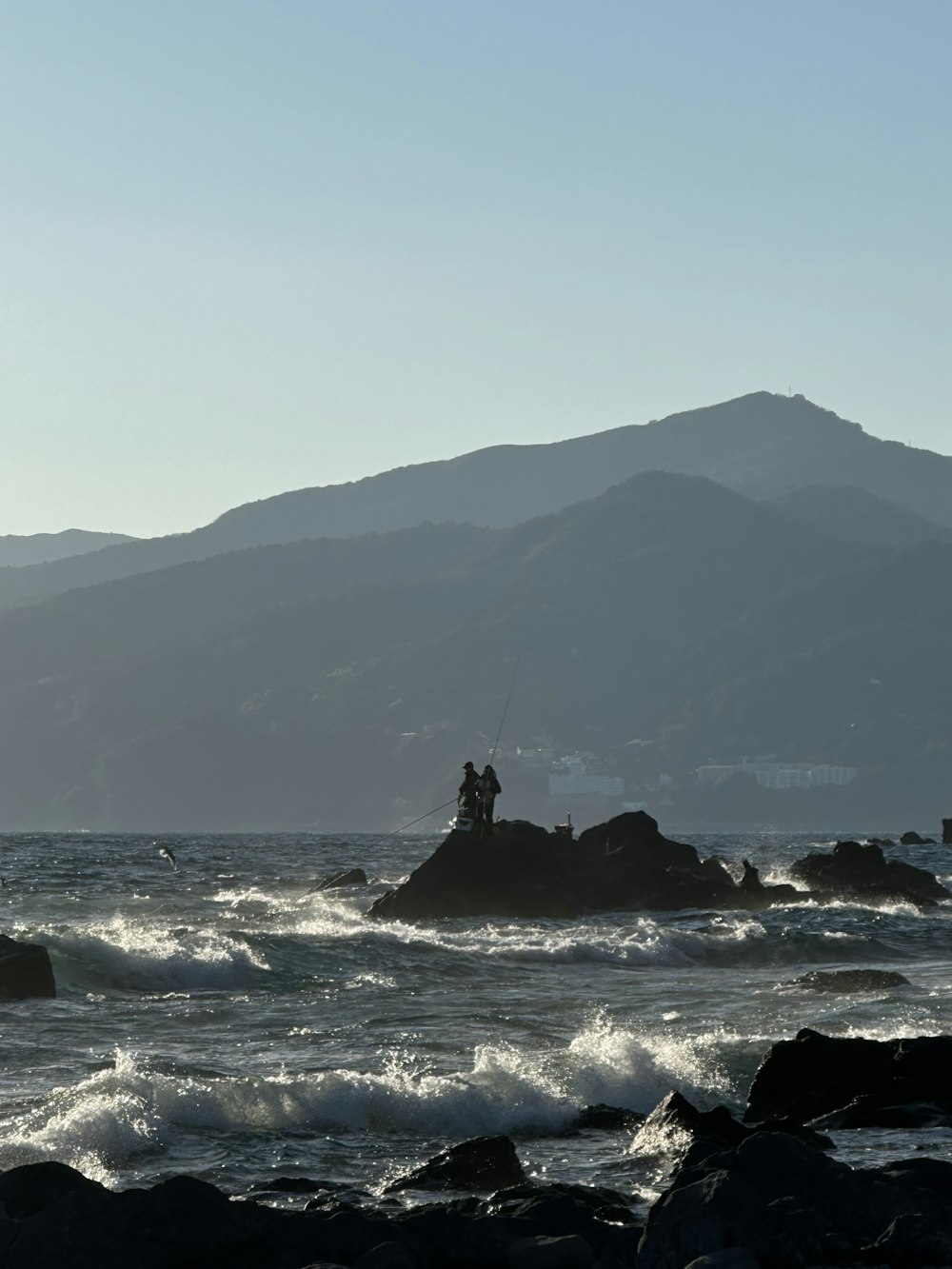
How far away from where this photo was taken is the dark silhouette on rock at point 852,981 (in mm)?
24891

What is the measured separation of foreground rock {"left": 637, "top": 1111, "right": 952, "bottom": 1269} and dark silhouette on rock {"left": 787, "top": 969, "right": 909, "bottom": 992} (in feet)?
43.2

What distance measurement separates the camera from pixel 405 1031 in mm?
21031

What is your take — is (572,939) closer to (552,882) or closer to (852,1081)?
(552,882)

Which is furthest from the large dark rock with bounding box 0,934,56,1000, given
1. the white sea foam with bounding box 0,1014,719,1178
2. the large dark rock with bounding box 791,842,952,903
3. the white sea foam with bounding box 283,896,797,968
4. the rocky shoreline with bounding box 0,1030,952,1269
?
the large dark rock with bounding box 791,842,952,903

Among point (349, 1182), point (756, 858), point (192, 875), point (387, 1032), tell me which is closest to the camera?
point (349, 1182)

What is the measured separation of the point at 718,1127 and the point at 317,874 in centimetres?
5052

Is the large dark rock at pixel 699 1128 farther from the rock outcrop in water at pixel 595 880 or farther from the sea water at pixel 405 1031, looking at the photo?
the rock outcrop in water at pixel 595 880

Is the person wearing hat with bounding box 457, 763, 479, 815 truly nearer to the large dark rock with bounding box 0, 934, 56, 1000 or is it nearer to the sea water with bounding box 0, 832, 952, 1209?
the sea water with bounding box 0, 832, 952, 1209

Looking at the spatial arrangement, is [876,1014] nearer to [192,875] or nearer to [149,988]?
[149,988]

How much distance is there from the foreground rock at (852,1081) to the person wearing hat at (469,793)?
2547 cm

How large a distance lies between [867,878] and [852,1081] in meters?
34.7

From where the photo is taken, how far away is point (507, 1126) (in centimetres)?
1592

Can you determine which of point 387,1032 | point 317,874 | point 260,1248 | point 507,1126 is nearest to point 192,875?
point 317,874

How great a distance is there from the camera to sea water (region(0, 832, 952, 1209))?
14.8 m
